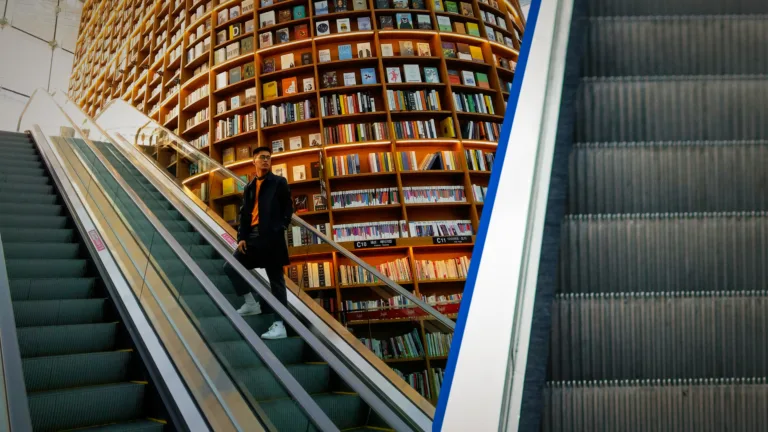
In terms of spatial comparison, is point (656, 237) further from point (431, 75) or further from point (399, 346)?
point (431, 75)

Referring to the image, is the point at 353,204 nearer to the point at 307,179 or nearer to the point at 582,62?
the point at 307,179

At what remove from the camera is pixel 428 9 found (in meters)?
6.03

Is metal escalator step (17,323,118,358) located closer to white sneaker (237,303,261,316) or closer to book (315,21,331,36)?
white sneaker (237,303,261,316)

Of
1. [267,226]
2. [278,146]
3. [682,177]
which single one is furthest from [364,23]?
[682,177]

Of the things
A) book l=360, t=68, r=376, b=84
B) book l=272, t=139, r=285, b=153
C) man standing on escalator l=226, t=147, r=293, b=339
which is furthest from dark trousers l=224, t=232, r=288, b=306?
book l=360, t=68, r=376, b=84

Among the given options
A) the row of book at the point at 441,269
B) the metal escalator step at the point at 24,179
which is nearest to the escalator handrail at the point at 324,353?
the row of book at the point at 441,269

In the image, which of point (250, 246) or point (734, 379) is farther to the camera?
point (250, 246)

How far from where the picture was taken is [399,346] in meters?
2.91

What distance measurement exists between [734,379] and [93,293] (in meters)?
3.55

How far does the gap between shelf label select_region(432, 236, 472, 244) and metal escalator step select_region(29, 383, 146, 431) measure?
10.3 ft

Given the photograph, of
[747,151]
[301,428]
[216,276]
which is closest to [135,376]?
[216,276]

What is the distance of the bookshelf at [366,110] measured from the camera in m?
5.26

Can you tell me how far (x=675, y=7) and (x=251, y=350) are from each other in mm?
1949

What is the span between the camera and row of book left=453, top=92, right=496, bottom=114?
571 centimetres
